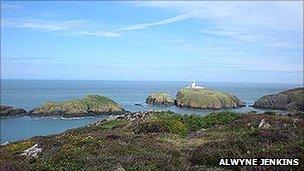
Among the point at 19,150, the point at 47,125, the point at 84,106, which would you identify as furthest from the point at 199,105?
the point at 19,150

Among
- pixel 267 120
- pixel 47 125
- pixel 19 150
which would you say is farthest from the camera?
pixel 47 125

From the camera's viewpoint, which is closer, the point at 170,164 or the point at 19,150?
the point at 170,164

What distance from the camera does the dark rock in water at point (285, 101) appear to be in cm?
11485

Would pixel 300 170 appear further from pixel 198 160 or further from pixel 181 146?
pixel 181 146

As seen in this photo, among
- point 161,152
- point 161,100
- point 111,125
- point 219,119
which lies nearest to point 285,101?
point 161,100

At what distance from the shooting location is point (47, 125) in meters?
81.8

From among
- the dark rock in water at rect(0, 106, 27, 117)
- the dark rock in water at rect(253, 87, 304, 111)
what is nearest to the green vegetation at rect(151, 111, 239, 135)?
the dark rock in water at rect(0, 106, 27, 117)

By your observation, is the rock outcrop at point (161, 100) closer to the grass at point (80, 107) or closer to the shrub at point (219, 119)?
the grass at point (80, 107)

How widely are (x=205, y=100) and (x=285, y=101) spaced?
23.4 m

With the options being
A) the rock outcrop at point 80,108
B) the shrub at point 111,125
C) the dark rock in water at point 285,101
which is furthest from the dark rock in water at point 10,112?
the dark rock in water at point 285,101

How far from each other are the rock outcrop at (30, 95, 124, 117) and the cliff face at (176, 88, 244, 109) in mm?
25678

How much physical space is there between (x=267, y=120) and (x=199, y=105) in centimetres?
9563

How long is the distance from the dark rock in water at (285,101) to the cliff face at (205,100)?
→ 8196 mm

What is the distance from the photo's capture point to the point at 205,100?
408 feet
